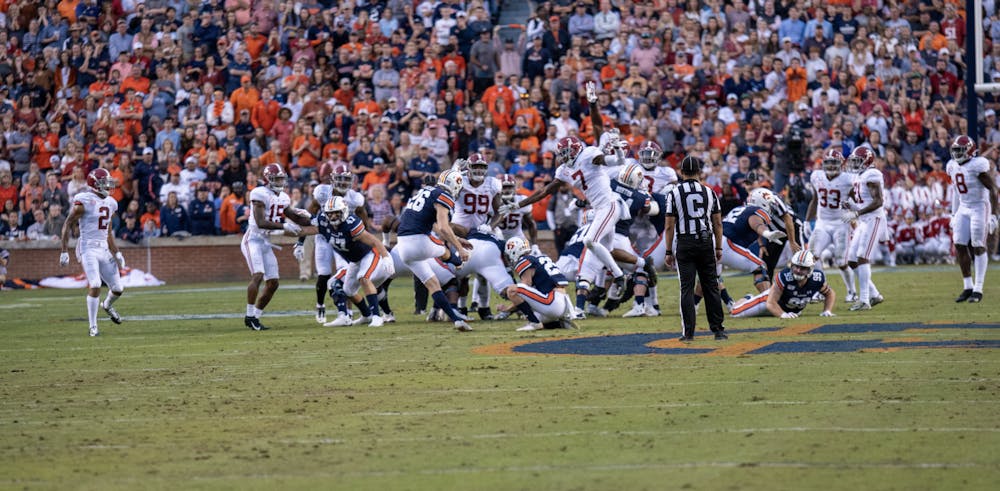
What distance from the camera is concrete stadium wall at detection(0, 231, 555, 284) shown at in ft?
82.8

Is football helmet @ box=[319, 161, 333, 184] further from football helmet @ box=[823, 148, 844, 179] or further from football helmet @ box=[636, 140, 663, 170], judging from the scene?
football helmet @ box=[823, 148, 844, 179]

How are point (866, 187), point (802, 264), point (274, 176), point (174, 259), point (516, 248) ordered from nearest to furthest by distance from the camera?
point (802, 264) < point (516, 248) < point (274, 176) < point (866, 187) < point (174, 259)

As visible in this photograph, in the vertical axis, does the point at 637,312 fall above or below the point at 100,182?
below

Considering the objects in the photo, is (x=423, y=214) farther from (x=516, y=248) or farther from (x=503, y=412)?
(x=503, y=412)

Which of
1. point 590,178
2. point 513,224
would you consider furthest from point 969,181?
point 513,224

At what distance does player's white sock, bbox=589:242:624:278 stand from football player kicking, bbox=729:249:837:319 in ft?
4.59

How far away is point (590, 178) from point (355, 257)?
9.61 feet

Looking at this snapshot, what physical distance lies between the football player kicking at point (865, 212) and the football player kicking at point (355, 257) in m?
5.48

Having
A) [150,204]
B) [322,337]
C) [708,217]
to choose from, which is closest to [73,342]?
[322,337]

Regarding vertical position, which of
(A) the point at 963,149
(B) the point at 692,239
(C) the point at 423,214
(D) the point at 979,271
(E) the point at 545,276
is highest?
(A) the point at 963,149

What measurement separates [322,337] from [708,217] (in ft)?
14.2

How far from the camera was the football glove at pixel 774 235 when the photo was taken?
49.1ft

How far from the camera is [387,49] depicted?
2602 cm

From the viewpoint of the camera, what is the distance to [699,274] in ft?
39.2
